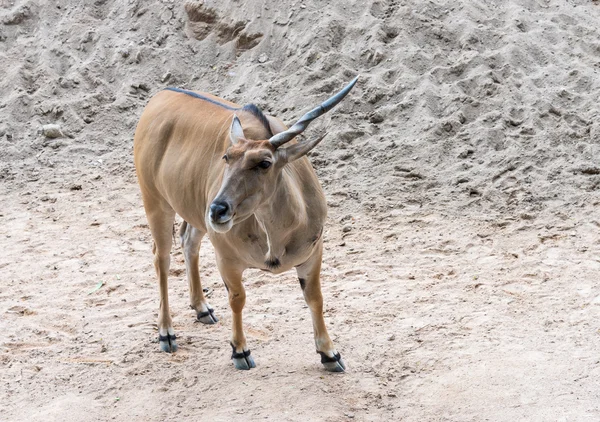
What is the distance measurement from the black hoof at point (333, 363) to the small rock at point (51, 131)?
5364mm

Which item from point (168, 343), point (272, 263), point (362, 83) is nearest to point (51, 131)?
point (362, 83)

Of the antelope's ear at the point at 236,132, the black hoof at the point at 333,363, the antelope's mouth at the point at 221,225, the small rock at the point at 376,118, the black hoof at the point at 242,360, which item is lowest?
the black hoof at the point at 242,360

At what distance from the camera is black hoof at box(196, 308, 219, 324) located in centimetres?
568

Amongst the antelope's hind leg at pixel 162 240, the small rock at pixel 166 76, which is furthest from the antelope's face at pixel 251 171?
the small rock at pixel 166 76

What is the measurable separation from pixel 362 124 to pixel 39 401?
15.5ft

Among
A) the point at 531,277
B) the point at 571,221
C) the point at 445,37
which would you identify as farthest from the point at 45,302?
the point at 445,37

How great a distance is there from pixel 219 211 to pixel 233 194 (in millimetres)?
121

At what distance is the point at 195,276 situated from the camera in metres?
5.64

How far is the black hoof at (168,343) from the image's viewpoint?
17.4ft

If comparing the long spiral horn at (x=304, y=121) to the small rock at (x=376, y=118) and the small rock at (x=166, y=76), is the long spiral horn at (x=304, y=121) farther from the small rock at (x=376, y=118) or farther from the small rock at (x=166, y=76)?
the small rock at (x=166, y=76)

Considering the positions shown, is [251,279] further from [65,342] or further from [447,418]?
[447,418]

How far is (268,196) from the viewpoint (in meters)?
4.17

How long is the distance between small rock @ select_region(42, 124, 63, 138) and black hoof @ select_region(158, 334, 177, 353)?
449 cm

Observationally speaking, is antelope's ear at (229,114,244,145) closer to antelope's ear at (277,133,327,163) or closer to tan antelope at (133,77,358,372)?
tan antelope at (133,77,358,372)
